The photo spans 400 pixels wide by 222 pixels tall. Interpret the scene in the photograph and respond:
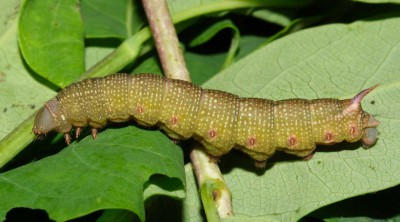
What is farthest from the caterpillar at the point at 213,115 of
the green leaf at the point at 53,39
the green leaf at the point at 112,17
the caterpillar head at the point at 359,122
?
the green leaf at the point at 112,17

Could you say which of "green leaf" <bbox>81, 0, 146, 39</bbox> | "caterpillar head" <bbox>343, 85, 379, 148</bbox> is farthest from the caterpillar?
"green leaf" <bbox>81, 0, 146, 39</bbox>

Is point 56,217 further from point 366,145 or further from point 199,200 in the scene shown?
point 366,145

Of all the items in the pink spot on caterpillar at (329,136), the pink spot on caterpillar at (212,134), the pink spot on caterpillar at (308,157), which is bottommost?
the pink spot on caterpillar at (308,157)

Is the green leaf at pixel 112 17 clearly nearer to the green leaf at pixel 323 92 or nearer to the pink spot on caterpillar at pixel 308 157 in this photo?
the green leaf at pixel 323 92

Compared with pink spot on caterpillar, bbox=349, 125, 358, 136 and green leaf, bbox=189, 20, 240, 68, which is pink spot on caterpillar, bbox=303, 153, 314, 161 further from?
green leaf, bbox=189, 20, 240, 68

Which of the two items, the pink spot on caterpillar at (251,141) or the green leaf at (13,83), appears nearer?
the pink spot on caterpillar at (251,141)
